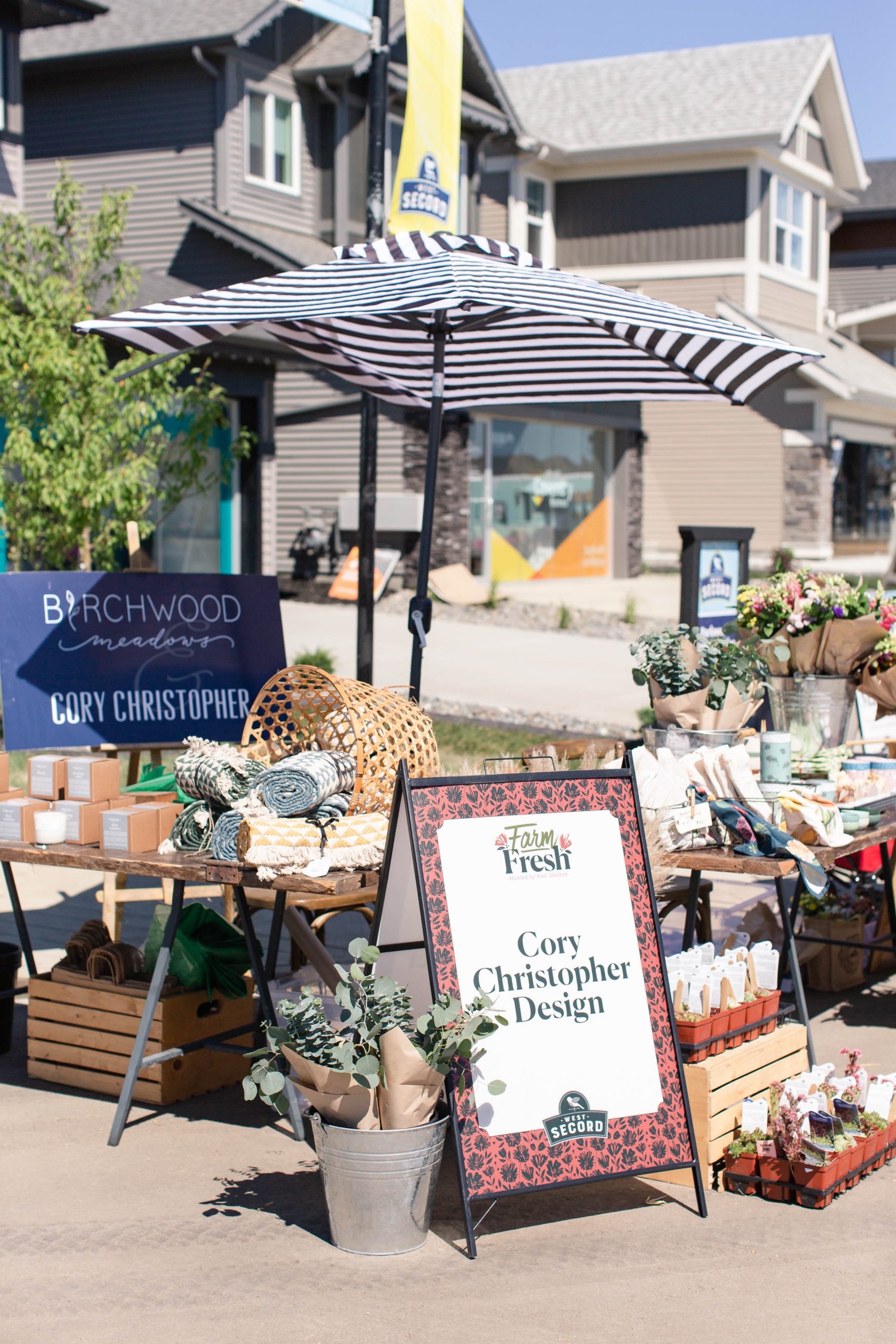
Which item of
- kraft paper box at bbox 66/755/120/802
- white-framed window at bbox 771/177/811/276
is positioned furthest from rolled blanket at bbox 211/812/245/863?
white-framed window at bbox 771/177/811/276

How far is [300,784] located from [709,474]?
24.9 m

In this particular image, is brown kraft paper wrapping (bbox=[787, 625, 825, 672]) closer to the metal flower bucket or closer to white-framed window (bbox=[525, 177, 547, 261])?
the metal flower bucket

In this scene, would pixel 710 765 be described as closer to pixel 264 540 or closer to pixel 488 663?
pixel 488 663

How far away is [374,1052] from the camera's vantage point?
11.3 feet

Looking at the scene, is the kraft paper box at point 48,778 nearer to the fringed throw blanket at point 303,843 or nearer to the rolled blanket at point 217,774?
the rolled blanket at point 217,774

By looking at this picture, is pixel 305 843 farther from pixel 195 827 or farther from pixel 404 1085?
pixel 404 1085

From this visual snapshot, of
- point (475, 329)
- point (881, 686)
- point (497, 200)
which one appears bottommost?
point (881, 686)

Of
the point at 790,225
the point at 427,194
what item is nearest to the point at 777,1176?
the point at 427,194

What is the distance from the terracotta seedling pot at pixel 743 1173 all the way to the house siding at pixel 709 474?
78.8ft

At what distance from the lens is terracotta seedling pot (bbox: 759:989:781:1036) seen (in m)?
4.20

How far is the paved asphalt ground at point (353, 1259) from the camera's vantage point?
312 centimetres

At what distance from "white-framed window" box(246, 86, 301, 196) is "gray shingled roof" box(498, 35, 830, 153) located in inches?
294

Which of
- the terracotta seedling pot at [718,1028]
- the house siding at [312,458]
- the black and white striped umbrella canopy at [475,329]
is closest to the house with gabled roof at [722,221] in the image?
the house siding at [312,458]

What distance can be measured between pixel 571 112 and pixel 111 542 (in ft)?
67.6
